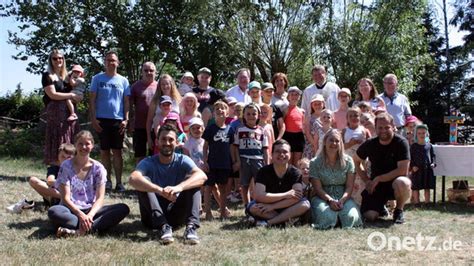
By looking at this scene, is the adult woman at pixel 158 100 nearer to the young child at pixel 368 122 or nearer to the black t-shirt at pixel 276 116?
the black t-shirt at pixel 276 116

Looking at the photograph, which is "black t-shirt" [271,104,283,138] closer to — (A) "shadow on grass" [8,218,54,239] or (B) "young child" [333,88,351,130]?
(B) "young child" [333,88,351,130]

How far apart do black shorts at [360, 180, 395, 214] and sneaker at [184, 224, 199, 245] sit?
7.65 feet

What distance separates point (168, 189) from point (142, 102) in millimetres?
2963

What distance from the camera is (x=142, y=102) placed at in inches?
305

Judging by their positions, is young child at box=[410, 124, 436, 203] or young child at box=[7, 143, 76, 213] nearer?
young child at box=[7, 143, 76, 213]

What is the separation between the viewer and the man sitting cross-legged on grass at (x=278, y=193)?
5.80m

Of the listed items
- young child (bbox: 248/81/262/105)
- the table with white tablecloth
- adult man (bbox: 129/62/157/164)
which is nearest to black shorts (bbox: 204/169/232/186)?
young child (bbox: 248/81/262/105)

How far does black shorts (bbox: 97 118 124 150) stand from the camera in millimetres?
7719

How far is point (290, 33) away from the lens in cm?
1684

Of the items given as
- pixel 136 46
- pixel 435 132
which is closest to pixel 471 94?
pixel 435 132

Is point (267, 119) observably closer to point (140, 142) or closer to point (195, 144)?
point (195, 144)

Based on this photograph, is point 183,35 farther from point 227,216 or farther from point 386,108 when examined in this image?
point 227,216

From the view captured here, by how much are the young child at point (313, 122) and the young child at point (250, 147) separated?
1.06 metres

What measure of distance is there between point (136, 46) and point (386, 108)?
14.2m
